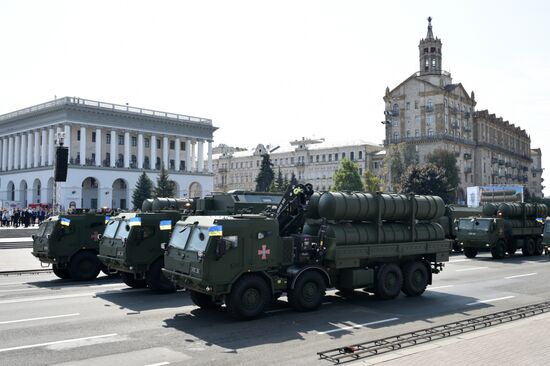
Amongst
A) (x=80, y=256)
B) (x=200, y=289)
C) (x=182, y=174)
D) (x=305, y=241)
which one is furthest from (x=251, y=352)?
(x=182, y=174)

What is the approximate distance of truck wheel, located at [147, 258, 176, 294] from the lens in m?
16.1

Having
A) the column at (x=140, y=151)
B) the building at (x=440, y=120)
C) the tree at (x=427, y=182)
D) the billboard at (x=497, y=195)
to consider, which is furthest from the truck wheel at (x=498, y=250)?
the column at (x=140, y=151)

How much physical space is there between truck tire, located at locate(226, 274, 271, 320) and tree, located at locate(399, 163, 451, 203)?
60.0 metres

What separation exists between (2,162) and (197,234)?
325ft

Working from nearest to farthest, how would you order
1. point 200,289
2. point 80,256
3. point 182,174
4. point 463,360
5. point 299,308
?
1. point 463,360
2. point 200,289
3. point 299,308
4. point 80,256
5. point 182,174

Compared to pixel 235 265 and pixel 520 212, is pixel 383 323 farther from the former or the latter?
pixel 520 212

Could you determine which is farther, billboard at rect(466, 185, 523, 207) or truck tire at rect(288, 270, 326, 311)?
billboard at rect(466, 185, 523, 207)

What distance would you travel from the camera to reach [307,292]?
43.0ft

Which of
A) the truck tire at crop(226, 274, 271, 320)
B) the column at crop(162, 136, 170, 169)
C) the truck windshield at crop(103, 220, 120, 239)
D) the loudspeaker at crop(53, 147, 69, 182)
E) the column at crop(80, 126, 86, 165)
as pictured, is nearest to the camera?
the truck tire at crop(226, 274, 271, 320)

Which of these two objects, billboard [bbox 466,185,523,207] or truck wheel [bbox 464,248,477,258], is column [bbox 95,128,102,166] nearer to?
billboard [bbox 466,185,523,207]

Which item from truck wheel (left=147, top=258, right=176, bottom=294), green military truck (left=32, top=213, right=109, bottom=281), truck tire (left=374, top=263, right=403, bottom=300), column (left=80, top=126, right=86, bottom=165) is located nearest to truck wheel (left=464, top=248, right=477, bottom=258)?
truck tire (left=374, top=263, right=403, bottom=300)

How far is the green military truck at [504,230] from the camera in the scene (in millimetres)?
27578

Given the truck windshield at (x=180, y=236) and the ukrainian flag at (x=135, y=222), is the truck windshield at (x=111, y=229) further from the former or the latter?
the truck windshield at (x=180, y=236)

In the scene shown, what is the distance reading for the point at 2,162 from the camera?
98.0m
